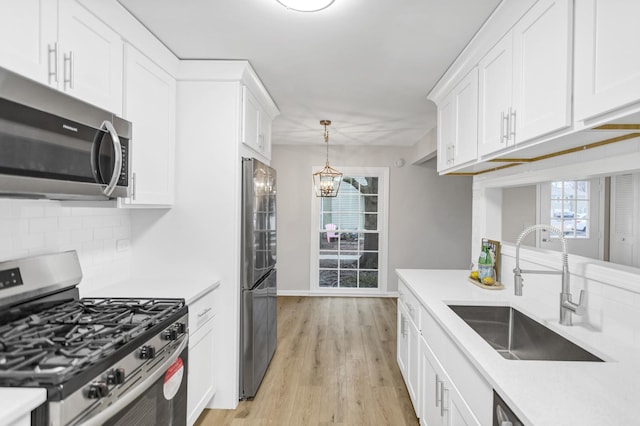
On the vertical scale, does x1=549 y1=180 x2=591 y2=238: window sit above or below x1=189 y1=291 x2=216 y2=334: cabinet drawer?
above

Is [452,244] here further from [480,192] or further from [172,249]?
[172,249]

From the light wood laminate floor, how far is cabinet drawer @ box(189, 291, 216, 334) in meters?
0.71

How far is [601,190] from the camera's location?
220 centimetres

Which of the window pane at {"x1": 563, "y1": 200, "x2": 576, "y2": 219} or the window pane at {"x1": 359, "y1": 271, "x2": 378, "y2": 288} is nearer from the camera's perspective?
the window pane at {"x1": 563, "y1": 200, "x2": 576, "y2": 219}

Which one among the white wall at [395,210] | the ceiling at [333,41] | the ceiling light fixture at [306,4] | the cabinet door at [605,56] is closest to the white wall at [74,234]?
the ceiling at [333,41]

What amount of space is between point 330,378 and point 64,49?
2.81 meters

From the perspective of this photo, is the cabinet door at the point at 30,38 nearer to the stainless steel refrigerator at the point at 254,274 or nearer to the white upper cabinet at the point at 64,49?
the white upper cabinet at the point at 64,49

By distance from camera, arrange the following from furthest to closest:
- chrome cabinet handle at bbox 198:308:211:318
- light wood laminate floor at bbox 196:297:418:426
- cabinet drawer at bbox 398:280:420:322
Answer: light wood laminate floor at bbox 196:297:418:426 → cabinet drawer at bbox 398:280:420:322 → chrome cabinet handle at bbox 198:308:211:318

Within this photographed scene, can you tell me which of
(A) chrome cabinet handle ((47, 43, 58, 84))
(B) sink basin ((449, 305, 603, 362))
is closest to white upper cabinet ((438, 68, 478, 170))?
(B) sink basin ((449, 305, 603, 362))

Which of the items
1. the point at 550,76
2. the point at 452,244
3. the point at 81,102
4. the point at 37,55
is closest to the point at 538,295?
the point at 550,76

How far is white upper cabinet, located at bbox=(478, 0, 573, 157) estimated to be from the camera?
4.33 ft

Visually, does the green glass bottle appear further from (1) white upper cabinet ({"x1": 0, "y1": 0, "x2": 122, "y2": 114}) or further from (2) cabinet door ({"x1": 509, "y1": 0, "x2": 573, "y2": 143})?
(1) white upper cabinet ({"x1": 0, "y1": 0, "x2": 122, "y2": 114})

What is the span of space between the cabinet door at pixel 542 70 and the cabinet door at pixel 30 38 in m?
1.94

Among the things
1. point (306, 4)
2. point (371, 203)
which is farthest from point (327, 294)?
point (306, 4)
